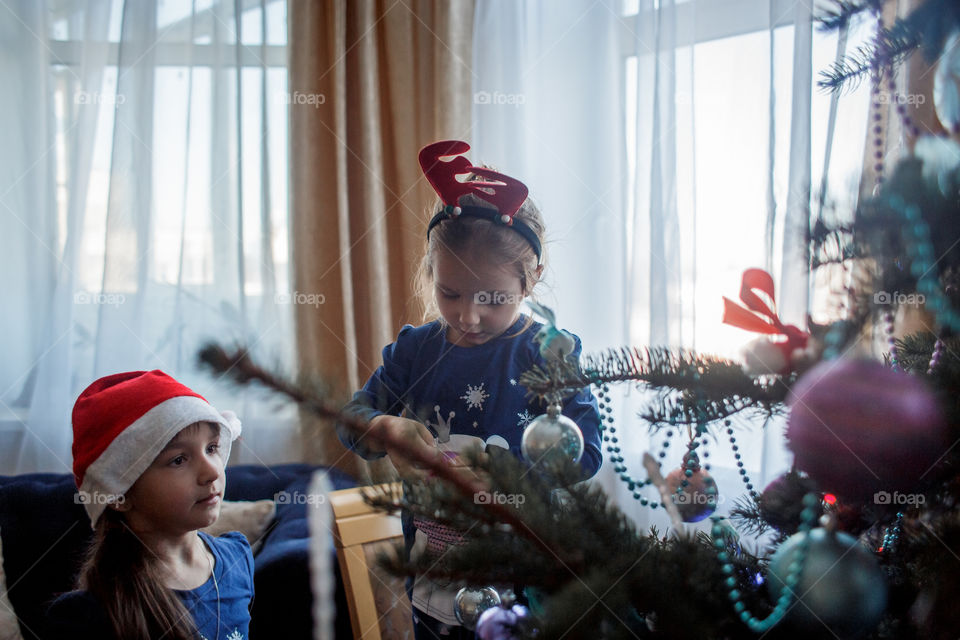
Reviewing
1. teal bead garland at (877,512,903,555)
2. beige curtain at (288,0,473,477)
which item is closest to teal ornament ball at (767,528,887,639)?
teal bead garland at (877,512,903,555)

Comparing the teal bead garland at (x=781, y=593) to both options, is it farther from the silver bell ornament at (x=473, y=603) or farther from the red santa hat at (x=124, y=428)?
the red santa hat at (x=124, y=428)

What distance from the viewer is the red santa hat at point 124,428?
3.44 ft

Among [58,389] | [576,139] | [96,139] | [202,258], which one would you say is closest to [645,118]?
[576,139]

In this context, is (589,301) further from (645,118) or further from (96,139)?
(96,139)

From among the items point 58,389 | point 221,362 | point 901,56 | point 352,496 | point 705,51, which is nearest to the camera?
point 221,362

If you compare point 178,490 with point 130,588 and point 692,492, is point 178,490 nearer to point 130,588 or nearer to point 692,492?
point 130,588

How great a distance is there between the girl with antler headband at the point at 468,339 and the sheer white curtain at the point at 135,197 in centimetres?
110

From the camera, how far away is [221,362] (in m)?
0.26

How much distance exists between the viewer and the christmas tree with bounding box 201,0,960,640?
388 millimetres

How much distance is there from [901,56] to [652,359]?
0.30 metres

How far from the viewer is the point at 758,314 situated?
0.48 m

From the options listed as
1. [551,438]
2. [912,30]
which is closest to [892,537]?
[551,438]

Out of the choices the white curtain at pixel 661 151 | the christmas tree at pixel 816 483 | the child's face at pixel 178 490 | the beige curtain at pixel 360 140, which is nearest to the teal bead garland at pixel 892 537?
the christmas tree at pixel 816 483

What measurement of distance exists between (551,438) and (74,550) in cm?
162
